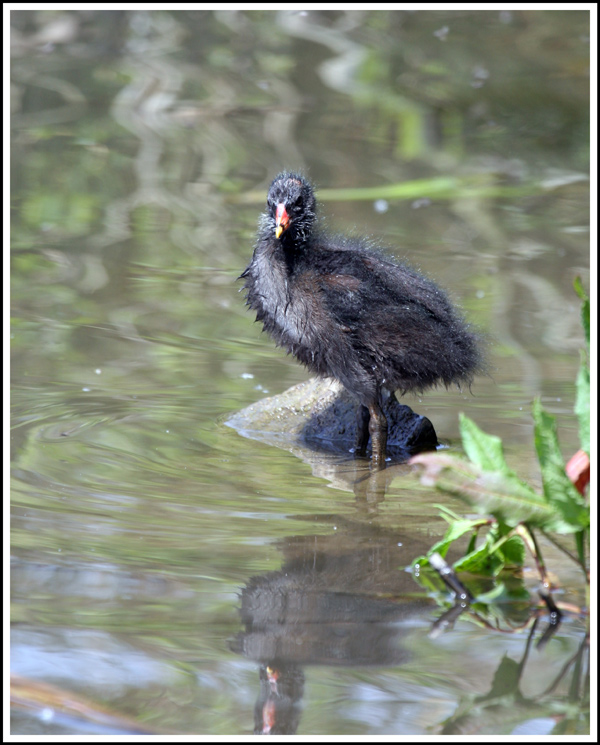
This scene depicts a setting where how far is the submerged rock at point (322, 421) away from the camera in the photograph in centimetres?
482

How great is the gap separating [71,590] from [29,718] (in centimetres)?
64

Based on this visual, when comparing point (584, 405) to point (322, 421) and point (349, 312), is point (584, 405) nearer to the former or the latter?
point (349, 312)

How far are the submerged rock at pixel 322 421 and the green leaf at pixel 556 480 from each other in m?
1.98

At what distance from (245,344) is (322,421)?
1101mm

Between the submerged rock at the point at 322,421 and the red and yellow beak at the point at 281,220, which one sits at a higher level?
the red and yellow beak at the point at 281,220

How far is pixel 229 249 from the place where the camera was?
7.53 m

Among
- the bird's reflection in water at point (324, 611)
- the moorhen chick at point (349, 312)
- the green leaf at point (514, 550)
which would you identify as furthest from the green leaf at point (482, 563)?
the moorhen chick at point (349, 312)

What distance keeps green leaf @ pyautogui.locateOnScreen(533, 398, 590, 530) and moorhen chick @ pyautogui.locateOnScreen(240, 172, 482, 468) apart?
171 centimetres

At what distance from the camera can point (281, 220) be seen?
4.37m

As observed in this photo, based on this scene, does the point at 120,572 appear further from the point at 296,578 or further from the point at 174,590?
the point at 296,578

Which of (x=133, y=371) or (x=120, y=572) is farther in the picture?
(x=133, y=371)

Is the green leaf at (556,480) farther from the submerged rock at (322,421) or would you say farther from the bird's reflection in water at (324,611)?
the submerged rock at (322,421)

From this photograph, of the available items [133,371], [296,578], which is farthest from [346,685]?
[133,371]

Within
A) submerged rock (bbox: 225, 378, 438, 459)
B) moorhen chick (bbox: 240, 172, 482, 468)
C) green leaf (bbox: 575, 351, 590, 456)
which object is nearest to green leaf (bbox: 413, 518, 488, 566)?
green leaf (bbox: 575, 351, 590, 456)
